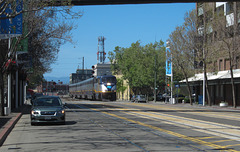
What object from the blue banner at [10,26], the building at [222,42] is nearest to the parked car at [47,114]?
the blue banner at [10,26]

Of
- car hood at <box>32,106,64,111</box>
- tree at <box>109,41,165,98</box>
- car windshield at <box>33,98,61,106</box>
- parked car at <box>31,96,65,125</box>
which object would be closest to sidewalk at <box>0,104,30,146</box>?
parked car at <box>31,96,65,125</box>

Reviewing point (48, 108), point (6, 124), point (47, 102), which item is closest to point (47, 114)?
point (48, 108)

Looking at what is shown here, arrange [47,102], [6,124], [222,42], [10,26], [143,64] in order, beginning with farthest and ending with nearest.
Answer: [143,64], [222,42], [47,102], [6,124], [10,26]

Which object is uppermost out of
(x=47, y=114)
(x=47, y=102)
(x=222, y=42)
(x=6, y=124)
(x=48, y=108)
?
(x=222, y=42)

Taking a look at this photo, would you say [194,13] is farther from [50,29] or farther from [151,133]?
[151,133]

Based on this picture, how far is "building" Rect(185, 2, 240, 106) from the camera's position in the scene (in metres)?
45.2

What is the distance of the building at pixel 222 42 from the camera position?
45156 millimetres

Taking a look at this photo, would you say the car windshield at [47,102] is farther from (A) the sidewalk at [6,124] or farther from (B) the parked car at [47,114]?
(A) the sidewalk at [6,124]

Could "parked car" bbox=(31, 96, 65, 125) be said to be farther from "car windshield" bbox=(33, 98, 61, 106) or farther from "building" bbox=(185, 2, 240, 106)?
"building" bbox=(185, 2, 240, 106)

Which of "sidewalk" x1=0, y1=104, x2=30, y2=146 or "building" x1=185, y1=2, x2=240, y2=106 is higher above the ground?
"building" x1=185, y1=2, x2=240, y2=106

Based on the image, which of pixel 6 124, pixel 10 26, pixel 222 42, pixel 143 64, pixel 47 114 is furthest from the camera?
pixel 143 64

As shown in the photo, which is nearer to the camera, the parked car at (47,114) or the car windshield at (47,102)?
the parked car at (47,114)

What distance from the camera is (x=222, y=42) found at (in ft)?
153

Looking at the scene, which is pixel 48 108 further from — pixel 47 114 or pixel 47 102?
pixel 47 102
